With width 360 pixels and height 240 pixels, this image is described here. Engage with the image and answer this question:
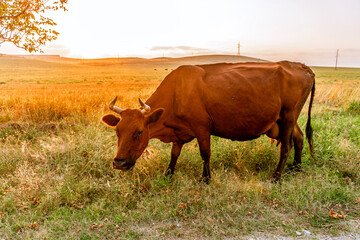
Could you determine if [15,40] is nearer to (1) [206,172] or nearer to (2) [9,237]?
(2) [9,237]

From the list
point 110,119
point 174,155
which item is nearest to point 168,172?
point 174,155

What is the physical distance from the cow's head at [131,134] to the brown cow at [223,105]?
0.06 ft

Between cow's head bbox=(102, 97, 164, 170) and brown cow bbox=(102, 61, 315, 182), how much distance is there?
0.02 m

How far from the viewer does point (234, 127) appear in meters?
5.08

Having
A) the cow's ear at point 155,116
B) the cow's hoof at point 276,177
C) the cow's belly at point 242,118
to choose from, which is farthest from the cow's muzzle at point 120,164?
the cow's hoof at point 276,177

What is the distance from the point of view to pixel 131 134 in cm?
428

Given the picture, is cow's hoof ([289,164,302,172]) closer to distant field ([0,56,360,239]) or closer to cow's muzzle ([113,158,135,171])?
distant field ([0,56,360,239])

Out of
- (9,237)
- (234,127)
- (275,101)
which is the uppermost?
(275,101)

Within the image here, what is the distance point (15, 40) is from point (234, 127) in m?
6.97

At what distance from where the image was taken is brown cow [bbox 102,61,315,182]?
190 inches

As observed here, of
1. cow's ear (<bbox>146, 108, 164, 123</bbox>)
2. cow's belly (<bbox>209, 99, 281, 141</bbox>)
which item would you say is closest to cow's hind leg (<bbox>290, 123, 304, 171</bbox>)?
cow's belly (<bbox>209, 99, 281, 141</bbox>)

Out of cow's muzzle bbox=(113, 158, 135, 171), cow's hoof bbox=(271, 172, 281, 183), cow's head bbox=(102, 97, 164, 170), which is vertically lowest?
cow's hoof bbox=(271, 172, 281, 183)

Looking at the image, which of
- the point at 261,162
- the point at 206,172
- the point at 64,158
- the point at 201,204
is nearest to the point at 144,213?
the point at 201,204

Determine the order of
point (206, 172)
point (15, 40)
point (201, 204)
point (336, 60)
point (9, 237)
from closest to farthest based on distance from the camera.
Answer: point (9, 237) → point (201, 204) → point (206, 172) → point (15, 40) → point (336, 60)
